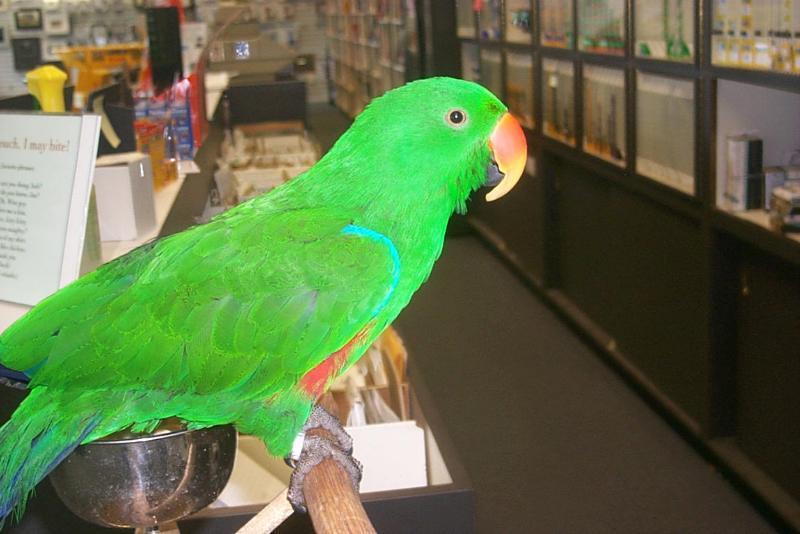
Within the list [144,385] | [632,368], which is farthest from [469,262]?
[144,385]

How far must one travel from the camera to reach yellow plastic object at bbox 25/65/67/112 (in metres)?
2.58

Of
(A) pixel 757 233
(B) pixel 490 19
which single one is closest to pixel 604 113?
(A) pixel 757 233

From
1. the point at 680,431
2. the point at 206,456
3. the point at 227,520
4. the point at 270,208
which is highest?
the point at 270,208

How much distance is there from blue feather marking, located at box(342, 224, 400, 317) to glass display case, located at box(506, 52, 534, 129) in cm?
428

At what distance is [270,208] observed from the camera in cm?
123

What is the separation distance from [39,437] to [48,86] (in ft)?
5.81

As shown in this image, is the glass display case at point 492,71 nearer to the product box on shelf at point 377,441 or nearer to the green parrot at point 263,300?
the product box on shelf at point 377,441

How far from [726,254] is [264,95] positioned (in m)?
3.42

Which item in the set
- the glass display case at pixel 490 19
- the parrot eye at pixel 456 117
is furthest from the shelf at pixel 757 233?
the glass display case at pixel 490 19

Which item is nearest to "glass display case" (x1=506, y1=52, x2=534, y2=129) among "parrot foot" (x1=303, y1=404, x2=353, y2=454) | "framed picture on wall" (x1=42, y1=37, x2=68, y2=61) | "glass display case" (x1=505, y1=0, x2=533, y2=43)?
"glass display case" (x1=505, y1=0, x2=533, y2=43)

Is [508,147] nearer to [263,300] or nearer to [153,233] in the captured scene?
[263,300]

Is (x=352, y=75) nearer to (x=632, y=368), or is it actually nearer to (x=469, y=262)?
(x=469, y=262)

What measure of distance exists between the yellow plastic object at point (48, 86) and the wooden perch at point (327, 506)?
1.77m

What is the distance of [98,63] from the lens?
689cm
